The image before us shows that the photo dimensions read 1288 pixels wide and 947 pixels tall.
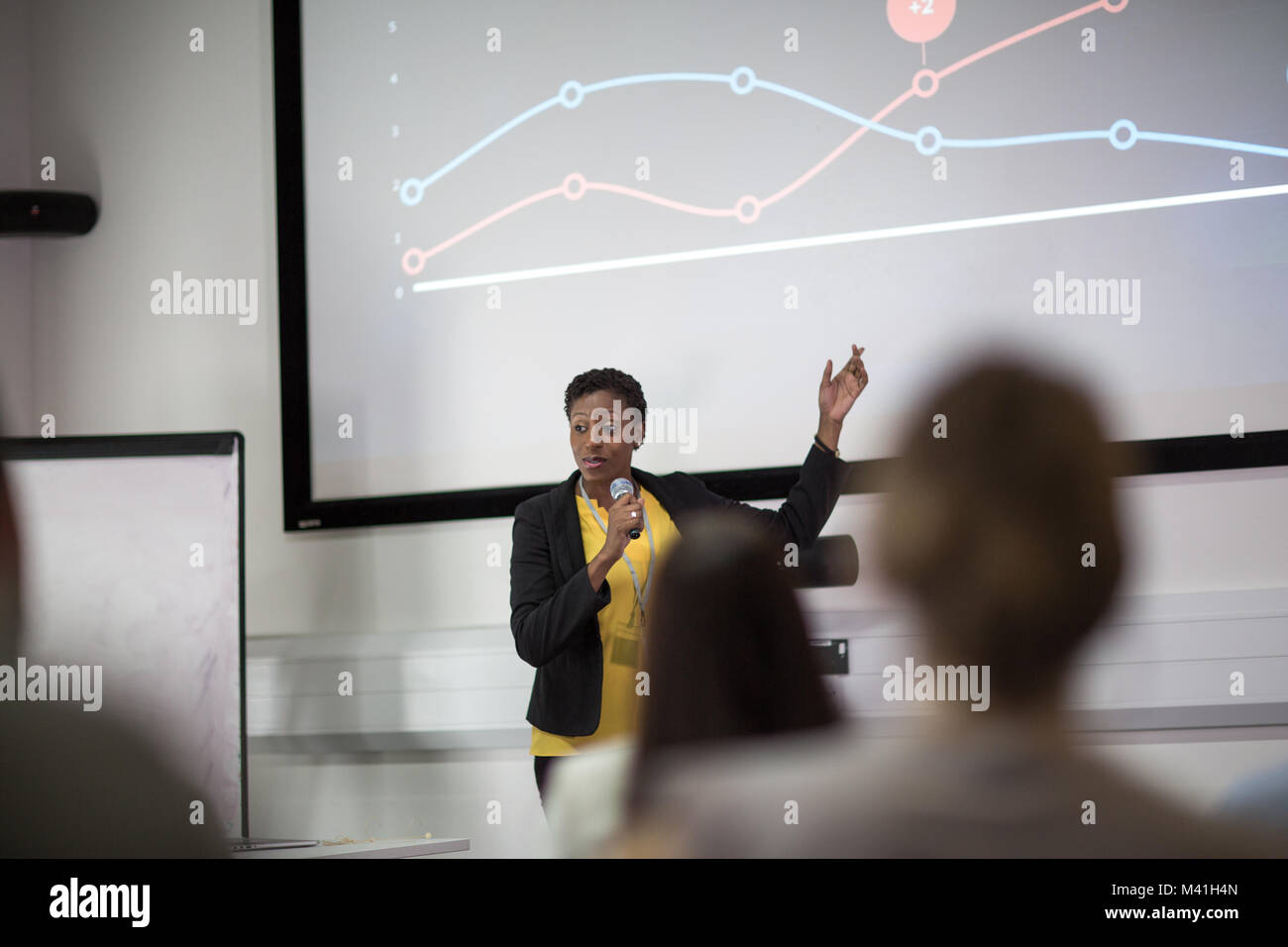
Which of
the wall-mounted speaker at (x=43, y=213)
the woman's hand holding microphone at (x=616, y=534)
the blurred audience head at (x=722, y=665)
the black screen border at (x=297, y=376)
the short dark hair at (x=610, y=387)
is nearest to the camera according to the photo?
the blurred audience head at (x=722, y=665)

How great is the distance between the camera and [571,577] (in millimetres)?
1464

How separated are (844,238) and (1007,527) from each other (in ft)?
1.79

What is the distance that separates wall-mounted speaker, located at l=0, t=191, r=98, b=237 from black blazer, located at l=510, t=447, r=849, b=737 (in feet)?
4.24

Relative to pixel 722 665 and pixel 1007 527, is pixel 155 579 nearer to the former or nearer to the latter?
pixel 722 665

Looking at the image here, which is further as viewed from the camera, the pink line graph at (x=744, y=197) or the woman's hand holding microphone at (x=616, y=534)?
the pink line graph at (x=744, y=197)

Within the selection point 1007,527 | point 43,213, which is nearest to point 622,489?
point 1007,527

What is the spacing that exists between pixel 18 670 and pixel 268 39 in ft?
4.40

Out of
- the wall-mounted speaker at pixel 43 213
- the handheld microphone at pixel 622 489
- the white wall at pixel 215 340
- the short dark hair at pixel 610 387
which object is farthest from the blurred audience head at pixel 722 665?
the wall-mounted speaker at pixel 43 213

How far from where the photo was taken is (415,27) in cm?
194

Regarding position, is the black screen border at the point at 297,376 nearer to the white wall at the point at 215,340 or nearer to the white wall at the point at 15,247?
the white wall at the point at 215,340

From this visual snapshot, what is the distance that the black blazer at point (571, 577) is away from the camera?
4.65ft

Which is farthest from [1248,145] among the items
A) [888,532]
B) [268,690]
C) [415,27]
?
[268,690]

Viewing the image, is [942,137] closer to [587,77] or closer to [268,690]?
[587,77]

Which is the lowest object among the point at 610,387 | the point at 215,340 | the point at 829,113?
the point at 610,387
